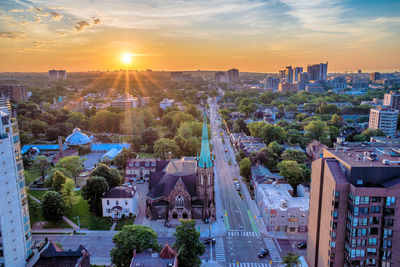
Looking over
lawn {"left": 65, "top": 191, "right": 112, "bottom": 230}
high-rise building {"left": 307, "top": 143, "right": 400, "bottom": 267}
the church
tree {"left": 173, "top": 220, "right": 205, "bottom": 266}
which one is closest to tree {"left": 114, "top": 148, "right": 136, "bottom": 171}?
lawn {"left": 65, "top": 191, "right": 112, "bottom": 230}

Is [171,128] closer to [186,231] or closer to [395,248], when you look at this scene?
[186,231]

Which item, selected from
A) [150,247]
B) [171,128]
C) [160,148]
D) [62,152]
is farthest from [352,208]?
[171,128]

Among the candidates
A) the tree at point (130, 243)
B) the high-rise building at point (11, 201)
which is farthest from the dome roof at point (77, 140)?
the tree at point (130, 243)

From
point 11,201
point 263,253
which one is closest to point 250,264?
point 263,253

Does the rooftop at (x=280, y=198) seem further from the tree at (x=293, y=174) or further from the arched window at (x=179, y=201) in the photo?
the arched window at (x=179, y=201)

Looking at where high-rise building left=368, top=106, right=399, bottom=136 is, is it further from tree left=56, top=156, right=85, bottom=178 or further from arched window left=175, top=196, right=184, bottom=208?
tree left=56, top=156, right=85, bottom=178

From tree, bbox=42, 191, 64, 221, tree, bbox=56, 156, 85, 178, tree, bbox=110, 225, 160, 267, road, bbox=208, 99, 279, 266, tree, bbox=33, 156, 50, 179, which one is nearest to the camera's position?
tree, bbox=110, 225, 160, 267

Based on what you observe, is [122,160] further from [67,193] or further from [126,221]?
[126,221]
